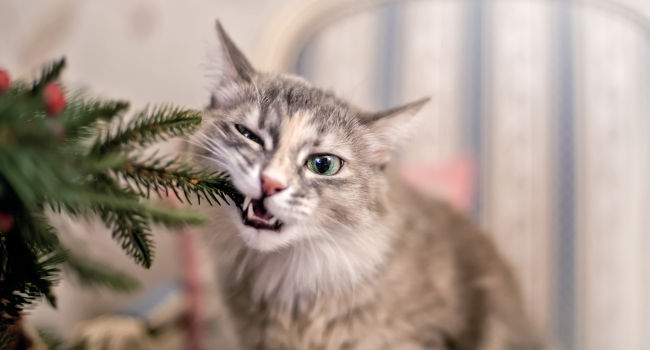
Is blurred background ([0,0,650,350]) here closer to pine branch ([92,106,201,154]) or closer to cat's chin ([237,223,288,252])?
cat's chin ([237,223,288,252])

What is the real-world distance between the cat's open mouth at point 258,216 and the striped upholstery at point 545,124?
0.90m

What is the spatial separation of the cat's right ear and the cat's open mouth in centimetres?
24

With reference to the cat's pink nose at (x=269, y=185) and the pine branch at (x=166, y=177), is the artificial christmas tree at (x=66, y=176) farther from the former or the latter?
the cat's pink nose at (x=269, y=185)

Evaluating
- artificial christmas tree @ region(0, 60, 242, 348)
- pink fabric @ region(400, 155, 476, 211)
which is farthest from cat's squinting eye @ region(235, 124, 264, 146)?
pink fabric @ region(400, 155, 476, 211)

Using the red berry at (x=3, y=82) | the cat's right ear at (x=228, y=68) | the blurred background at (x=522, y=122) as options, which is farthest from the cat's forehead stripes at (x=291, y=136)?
the blurred background at (x=522, y=122)

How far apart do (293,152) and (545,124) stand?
960 mm

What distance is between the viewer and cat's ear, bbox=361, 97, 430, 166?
2.55ft

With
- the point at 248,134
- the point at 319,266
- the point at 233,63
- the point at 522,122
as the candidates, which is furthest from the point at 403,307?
the point at 522,122

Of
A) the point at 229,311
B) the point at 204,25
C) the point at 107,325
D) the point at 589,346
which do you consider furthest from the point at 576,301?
the point at 204,25

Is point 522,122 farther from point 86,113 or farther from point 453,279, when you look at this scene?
point 86,113

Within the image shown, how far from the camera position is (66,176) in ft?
1.04

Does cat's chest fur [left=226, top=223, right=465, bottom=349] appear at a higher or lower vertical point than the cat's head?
lower

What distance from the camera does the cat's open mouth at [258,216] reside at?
65 cm

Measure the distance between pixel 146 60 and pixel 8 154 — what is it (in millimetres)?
1778
